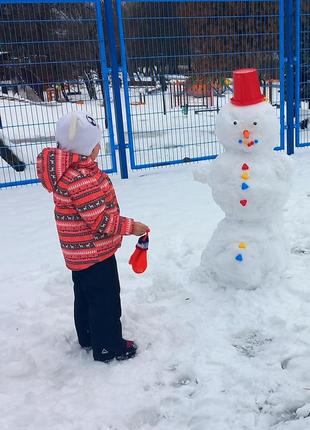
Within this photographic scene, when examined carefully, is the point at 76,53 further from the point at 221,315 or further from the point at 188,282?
the point at 221,315

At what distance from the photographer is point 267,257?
10.5 feet

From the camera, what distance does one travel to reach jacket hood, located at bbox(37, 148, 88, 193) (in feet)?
7.77

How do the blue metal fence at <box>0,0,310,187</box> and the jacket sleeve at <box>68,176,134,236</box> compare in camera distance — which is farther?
the blue metal fence at <box>0,0,310,187</box>

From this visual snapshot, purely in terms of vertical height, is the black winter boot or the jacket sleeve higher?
the jacket sleeve

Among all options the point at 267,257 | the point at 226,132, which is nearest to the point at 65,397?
the point at 267,257

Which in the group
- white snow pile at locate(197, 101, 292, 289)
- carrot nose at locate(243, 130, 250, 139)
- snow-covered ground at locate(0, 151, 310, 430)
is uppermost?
carrot nose at locate(243, 130, 250, 139)

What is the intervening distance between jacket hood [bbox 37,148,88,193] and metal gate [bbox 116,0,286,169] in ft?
13.7

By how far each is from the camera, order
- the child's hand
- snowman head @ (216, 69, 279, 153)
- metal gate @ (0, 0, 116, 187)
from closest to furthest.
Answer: the child's hand, snowman head @ (216, 69, 279, 153), metal gate @ (0, 0, 116, 187)

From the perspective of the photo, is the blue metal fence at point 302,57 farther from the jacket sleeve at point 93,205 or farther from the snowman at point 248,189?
the jacket sleeve at point 93,205

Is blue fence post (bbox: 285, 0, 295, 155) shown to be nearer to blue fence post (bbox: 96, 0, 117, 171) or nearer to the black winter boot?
blue fence post (bbox: 96, 0, 117, 171)

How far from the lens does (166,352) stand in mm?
2711

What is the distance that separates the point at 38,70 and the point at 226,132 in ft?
12.6

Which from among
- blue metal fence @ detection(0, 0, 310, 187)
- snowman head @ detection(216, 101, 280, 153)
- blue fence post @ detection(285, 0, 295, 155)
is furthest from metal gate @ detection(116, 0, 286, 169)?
snowman head @ detection(216, 101, 280, 153)

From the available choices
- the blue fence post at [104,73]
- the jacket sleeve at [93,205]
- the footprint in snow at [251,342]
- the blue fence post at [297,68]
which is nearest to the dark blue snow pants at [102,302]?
the jacket sleeve at [93,205]
